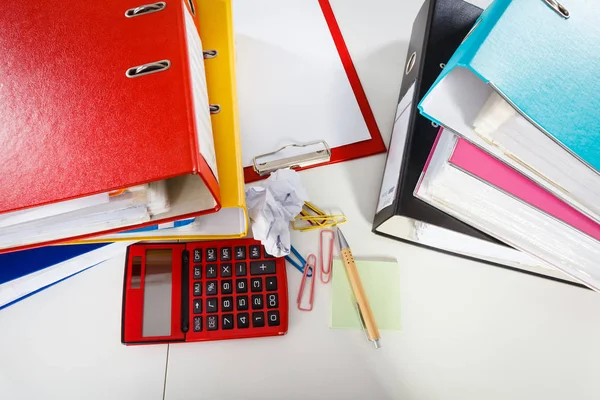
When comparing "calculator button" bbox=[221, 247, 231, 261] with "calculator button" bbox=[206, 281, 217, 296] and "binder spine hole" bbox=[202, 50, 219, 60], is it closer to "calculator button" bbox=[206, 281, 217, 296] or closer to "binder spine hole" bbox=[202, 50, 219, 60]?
"calculator button" bbox=[206, 281, 217, 296]

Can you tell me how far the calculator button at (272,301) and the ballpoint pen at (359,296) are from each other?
10 centimetres

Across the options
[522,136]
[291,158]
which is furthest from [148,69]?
[522,136]

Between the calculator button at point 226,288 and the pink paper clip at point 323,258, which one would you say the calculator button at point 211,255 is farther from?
the pink paper clip at point 323,258

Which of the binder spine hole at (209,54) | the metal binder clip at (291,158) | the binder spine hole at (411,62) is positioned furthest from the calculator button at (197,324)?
the binder spine hole at (411,62)

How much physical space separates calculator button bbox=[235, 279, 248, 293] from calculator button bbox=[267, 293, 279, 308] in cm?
3

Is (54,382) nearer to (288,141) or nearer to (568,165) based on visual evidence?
(288,141)

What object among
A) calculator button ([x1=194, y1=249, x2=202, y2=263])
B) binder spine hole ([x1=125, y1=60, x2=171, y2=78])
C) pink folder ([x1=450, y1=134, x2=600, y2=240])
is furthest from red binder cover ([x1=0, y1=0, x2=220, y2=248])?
pink folder ([x1=450, y1=134, x2=600, y2=240])

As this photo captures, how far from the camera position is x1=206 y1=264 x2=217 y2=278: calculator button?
574 millimetres

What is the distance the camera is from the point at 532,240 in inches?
19.5

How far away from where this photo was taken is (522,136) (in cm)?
40

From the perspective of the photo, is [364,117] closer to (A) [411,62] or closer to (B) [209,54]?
(A) [411,62]

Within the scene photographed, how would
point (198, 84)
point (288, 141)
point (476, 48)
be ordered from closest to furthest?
point (476, 48) → point (198, 84) → point (288, 141)

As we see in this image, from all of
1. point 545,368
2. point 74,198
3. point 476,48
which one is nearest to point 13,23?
point 74,198

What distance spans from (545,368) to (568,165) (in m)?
0.32
